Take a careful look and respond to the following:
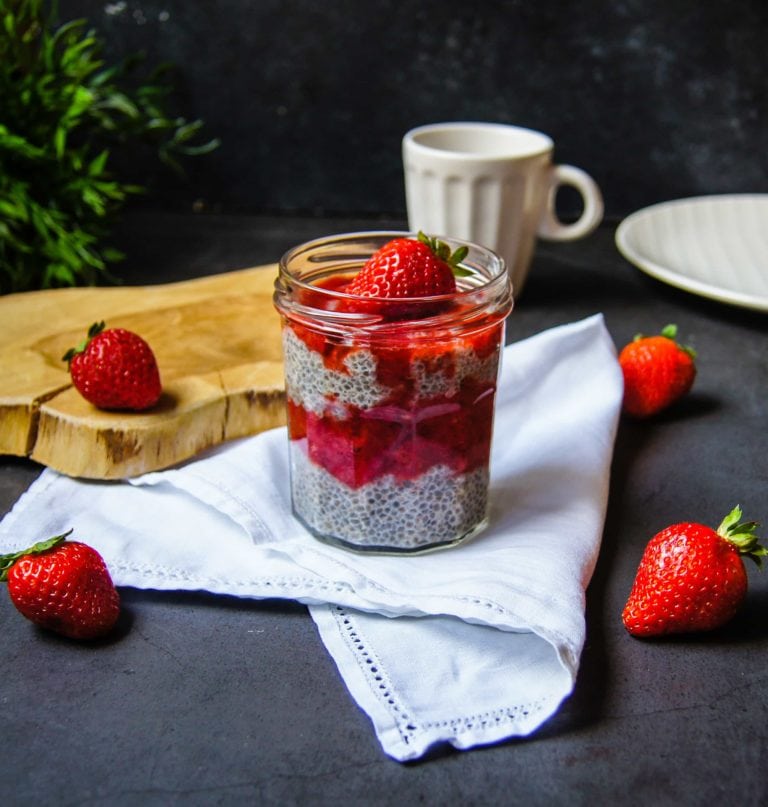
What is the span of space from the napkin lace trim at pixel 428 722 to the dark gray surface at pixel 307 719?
0.02 meters

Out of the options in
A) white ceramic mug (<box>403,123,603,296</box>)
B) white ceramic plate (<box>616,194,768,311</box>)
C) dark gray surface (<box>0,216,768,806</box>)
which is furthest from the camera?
white ceramic plate (<box>616,194,768,311</box>)

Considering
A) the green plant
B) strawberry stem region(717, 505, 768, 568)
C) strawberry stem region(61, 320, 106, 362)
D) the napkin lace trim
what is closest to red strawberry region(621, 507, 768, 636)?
strawberry stem region(717, 505, 768, 568)

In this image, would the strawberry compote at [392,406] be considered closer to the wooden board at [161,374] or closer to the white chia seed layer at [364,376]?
the white chia seed layer at [364,376]

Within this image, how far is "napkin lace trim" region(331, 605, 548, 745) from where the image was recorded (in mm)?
637

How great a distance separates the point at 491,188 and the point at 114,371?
605 mm

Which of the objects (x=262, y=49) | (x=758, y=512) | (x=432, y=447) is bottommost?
(x=758, y=512)

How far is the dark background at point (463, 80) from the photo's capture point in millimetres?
1581

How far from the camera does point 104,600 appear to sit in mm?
722

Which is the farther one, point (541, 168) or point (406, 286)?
point (541, 168)

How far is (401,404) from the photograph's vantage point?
29.8 inches

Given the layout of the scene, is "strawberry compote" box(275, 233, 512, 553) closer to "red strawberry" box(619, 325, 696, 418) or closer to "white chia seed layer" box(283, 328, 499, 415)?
"white chia seed layer" box(283, 328, 499, 415)

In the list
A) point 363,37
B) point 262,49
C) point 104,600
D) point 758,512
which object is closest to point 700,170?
point 363,37

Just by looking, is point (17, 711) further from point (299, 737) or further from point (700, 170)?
point (700, 170)

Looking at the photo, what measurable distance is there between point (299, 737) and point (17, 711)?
0.19m
